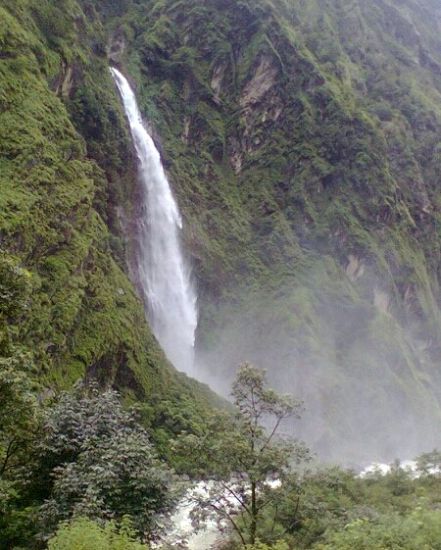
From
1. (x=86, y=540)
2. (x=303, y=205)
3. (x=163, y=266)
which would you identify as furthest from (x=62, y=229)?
(x=303, y=205)

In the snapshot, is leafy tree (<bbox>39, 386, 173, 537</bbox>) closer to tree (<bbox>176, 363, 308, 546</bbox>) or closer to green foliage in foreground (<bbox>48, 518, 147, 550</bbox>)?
tree (<bbox>176, 363, 308, 546</bbox>)

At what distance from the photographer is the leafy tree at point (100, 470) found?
8.47 meters

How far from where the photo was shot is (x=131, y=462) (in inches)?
356

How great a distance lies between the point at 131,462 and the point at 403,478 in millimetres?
12803

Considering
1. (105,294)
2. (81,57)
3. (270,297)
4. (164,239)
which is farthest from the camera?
(270,297)

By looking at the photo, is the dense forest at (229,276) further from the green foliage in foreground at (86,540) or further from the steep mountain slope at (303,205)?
the steep mountain slope at (303,205)

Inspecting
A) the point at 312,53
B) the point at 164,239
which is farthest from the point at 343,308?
the point at 312,53

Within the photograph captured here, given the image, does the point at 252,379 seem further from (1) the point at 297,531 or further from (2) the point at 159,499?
(1) the point at 297,531

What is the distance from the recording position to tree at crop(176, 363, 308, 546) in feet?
33.1

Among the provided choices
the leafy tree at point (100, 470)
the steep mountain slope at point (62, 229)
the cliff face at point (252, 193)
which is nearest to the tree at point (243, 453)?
the leafy tree at point (100, 470)

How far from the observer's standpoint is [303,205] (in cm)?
A: 5069

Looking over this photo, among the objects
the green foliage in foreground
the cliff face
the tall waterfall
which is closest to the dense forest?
the green foliage in foreground

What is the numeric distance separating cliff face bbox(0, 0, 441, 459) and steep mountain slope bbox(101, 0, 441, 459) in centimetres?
17

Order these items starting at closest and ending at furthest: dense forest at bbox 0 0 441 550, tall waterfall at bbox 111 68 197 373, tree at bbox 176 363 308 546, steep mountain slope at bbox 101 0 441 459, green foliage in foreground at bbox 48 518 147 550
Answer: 1. green foliage in foreground at bbox 48 518 147 550
2. dense forest at bbox 0 0 441 550
3. tree at bbox 176 363 308 546
4. tall waterfall at bbox 111 68 197 373
5. steep mountain slope at bbox 101 0 441 459
